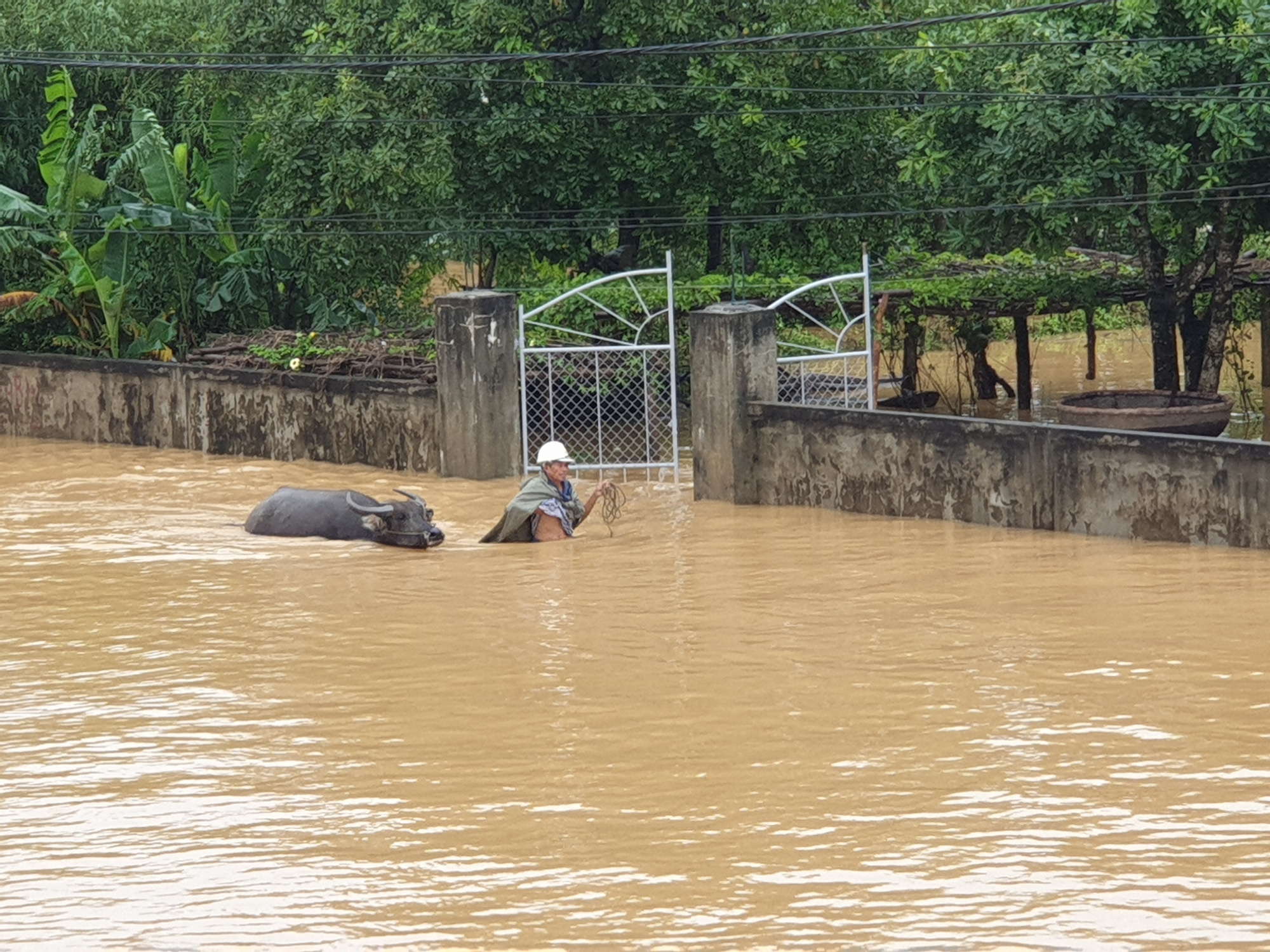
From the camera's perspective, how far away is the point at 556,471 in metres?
14.1

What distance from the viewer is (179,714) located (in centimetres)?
969

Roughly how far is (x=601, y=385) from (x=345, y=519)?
597cm

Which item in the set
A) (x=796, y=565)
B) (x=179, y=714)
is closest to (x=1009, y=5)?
(x=796, y=565)

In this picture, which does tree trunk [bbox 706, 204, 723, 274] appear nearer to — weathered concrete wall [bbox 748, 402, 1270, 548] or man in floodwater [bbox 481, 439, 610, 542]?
weathered concrete wall [bbox 748, 402, 1270, 548]

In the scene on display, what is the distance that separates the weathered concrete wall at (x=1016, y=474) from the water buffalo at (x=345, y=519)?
3495mm

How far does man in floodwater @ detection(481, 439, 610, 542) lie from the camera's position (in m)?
14.1

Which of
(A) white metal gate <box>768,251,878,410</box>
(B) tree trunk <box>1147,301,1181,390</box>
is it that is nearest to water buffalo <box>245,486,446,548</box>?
(A) white metal gate <box>768,251,878,410</box>

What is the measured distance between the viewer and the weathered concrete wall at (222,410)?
62.1 feet

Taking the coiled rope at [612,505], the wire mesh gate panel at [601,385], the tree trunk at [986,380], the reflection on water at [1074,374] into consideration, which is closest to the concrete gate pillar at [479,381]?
the wire mesh gate panel at [601,385]

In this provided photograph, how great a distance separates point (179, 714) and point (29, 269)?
53.5ft

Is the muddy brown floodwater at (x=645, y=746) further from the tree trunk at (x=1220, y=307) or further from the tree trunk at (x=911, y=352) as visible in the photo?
the tree trunk at (x=911, y=352)

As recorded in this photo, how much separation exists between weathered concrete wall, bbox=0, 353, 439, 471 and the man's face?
440 centimetres

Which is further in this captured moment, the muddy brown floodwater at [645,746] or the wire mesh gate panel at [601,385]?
the wire mesh gate panel at [601,385]

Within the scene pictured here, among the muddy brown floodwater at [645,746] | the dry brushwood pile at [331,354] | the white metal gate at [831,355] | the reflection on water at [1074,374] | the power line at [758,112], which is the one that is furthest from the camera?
the reflection on water at [1074,374]
